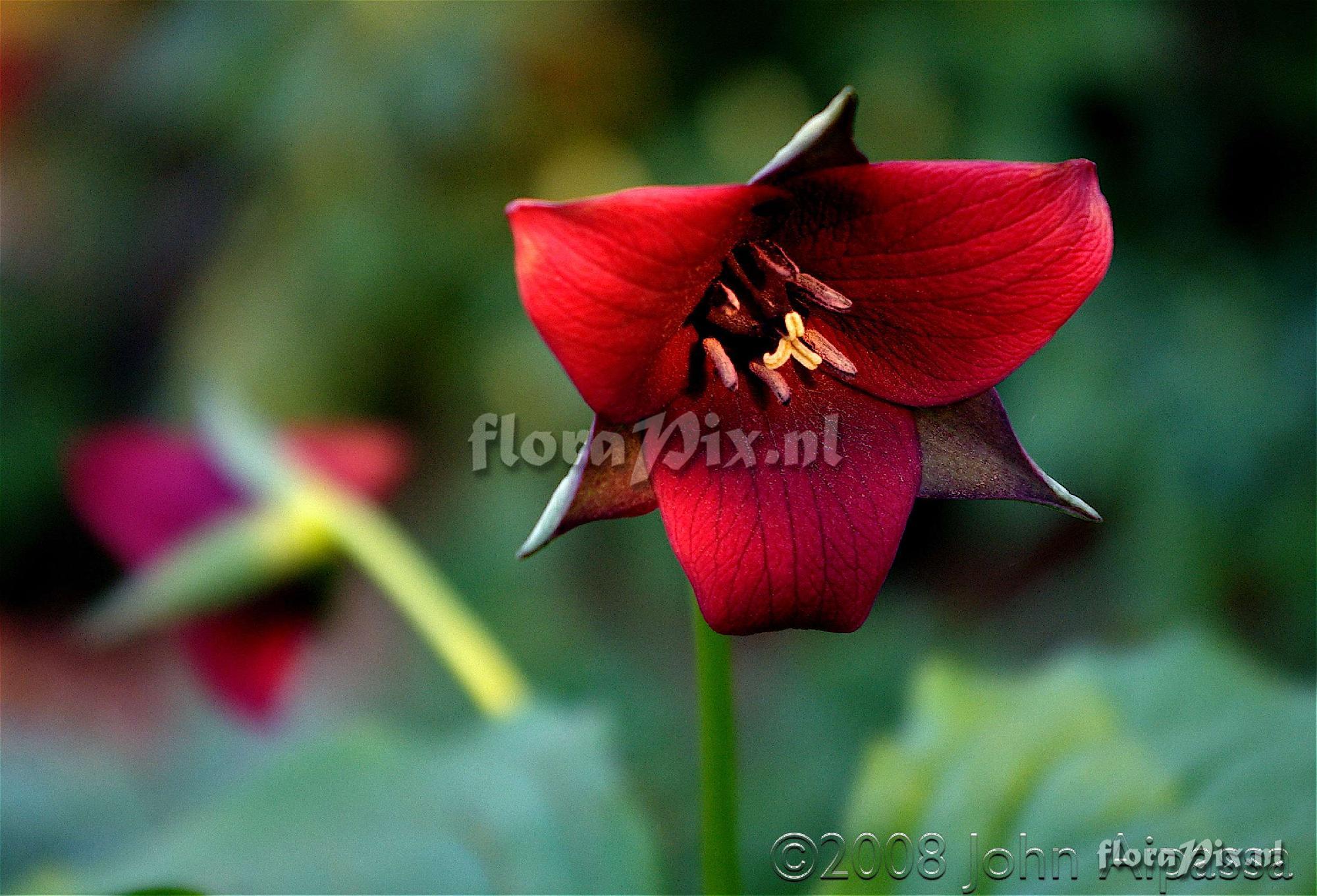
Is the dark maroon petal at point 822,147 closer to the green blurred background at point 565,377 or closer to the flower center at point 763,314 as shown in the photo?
the flower center at point 763,314

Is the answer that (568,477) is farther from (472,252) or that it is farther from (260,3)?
(260,3)

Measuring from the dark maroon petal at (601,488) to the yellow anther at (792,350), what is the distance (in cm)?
7

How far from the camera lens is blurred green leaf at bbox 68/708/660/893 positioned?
660 millimetres

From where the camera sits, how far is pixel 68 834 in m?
1.34

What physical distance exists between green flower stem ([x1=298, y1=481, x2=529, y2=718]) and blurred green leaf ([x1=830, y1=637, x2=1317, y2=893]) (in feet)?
0.82

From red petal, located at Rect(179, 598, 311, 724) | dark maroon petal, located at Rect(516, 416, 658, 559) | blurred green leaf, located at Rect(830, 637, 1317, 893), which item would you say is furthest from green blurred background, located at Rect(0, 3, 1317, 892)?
dark maroon petal, located at Rect(516, 416, 658, 559)

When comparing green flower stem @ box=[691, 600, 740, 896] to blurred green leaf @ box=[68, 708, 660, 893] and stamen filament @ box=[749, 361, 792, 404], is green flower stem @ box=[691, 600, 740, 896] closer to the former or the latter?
stamen filament @ box=[749, 361, 792, 404]

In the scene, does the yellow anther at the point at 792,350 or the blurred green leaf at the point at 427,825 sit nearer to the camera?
the yellow anther at the point at 792,350

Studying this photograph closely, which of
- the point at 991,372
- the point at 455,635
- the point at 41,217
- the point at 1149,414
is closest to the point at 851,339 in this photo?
the point at 991,372

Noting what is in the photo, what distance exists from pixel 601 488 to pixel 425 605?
1.31ft

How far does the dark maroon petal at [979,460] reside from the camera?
410 mm

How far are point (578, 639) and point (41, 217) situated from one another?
1.18m

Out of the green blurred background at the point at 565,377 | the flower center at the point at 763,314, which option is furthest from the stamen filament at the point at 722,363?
the green blurred background at the point at 565,377

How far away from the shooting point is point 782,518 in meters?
0.40
